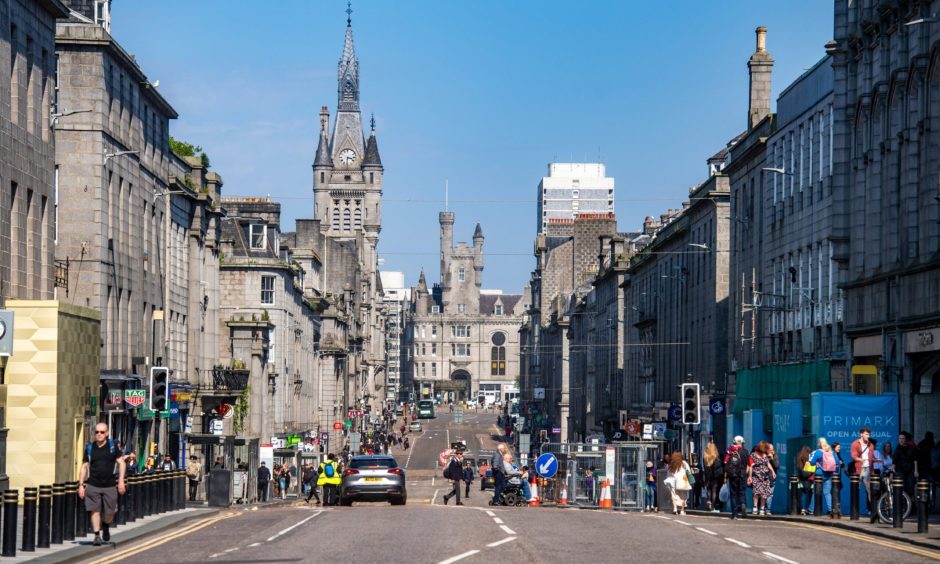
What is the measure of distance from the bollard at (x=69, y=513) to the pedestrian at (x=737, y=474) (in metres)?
14.6

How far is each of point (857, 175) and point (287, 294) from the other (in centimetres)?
5110

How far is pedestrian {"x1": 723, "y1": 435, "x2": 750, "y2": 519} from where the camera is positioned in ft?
114

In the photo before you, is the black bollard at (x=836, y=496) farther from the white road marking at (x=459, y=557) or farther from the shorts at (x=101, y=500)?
the shorts at (x=101, y=500)

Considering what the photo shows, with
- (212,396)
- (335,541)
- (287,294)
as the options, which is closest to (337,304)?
(287,294)

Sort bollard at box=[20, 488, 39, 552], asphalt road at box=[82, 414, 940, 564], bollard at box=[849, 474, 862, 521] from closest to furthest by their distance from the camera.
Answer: asphalt road at box=[82, 414, 940, 564] → bollard at box=[20, 488, 39, 552] → bollard at box=[849, 474, 862, 521]

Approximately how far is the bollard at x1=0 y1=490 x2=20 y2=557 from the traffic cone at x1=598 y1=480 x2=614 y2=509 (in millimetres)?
24950

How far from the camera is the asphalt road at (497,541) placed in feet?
71.8

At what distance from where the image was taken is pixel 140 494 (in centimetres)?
3250

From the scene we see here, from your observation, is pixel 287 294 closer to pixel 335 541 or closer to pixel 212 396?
pixel 212 396

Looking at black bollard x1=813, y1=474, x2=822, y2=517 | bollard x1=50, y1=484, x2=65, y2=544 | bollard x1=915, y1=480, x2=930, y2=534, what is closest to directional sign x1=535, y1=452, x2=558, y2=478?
black bollard x1=813, y1=474, x2=822, y2=517

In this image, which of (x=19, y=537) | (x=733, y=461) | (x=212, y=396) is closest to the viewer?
(x=19, y=537)

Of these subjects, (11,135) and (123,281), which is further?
(123,281)

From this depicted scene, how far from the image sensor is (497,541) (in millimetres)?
24062

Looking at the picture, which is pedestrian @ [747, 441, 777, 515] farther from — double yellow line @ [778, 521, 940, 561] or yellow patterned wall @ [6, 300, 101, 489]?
yellow patterned wall @ [6, 300, 101, 489]
